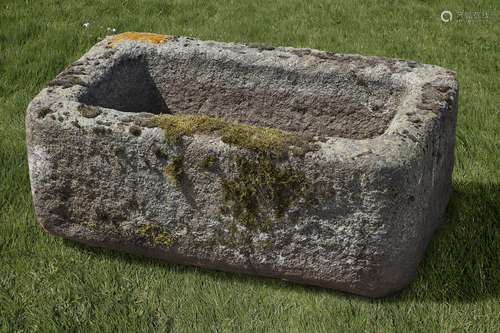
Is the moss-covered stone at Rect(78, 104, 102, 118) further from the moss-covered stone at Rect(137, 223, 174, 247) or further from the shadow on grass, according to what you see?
the shadow on grass

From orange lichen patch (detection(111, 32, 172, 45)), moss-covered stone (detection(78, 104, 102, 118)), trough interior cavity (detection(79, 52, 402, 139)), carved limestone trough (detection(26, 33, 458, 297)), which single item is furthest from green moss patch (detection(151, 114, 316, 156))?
orange lichen patch (detection(111, 32, 172, 45))

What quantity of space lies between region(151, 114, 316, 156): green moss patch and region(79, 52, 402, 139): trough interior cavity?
705mm

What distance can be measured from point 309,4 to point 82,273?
426 cm

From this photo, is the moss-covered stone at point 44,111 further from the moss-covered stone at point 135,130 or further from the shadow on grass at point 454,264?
the shadow on grass at point 454,264

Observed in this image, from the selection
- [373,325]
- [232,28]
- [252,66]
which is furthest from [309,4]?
[373,325]

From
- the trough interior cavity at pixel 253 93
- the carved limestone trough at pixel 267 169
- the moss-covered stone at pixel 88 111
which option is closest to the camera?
the carved limestone trough at pixel 267 169

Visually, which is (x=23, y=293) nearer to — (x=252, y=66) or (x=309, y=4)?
(x=252, y=66)

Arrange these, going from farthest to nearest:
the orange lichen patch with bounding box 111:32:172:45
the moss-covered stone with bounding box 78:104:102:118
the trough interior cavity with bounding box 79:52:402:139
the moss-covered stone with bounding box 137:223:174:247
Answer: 1. the orange lichen patch with bounding box 111:32:172:45
2. the trough interior cavity with bounding box 79:52:402:139
3. the moss-covered stone with bounding box 137:223:174:247
4. the moss-covered stone with bounding box 78:104:102:118

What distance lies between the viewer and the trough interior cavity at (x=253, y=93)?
4.12 m

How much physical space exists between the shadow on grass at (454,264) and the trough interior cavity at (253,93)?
26.7 inches

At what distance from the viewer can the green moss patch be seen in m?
3.35

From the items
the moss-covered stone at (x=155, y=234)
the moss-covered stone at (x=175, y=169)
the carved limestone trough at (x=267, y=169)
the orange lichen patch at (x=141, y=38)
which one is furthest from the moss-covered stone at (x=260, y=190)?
the orange lichen patch at (x=141, y=38)

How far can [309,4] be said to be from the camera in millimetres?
7270

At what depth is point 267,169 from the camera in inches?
133
